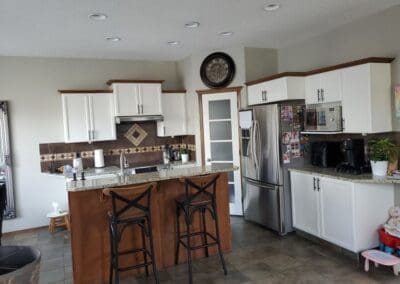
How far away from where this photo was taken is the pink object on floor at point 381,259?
3.17 m

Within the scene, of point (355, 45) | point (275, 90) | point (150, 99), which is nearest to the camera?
point (355, 45)

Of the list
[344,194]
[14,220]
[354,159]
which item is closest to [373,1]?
[354,159]

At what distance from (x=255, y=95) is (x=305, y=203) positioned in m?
1.76

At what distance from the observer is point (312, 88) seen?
4.21 metres

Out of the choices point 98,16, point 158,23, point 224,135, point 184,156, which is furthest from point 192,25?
point 184,156

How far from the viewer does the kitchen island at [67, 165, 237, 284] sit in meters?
3.21

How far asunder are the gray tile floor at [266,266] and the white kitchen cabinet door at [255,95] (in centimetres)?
193

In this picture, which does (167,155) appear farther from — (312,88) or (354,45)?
(354,45)

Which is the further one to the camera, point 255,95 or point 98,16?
point 255,95

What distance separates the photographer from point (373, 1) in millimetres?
3404

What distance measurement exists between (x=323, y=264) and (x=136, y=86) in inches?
150

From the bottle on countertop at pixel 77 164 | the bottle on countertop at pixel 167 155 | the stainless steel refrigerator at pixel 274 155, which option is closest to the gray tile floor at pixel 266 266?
the stainless steel refrigerator at pixel 274 155

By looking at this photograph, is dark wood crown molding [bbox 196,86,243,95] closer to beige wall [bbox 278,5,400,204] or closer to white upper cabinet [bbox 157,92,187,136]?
white upper cabinet [bbox 157,92,187,136]

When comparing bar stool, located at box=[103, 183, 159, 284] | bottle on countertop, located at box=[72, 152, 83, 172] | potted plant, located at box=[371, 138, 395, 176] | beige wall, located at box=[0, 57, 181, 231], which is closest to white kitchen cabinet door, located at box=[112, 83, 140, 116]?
beige wall, located at box=[0, 57, 181, 231]
